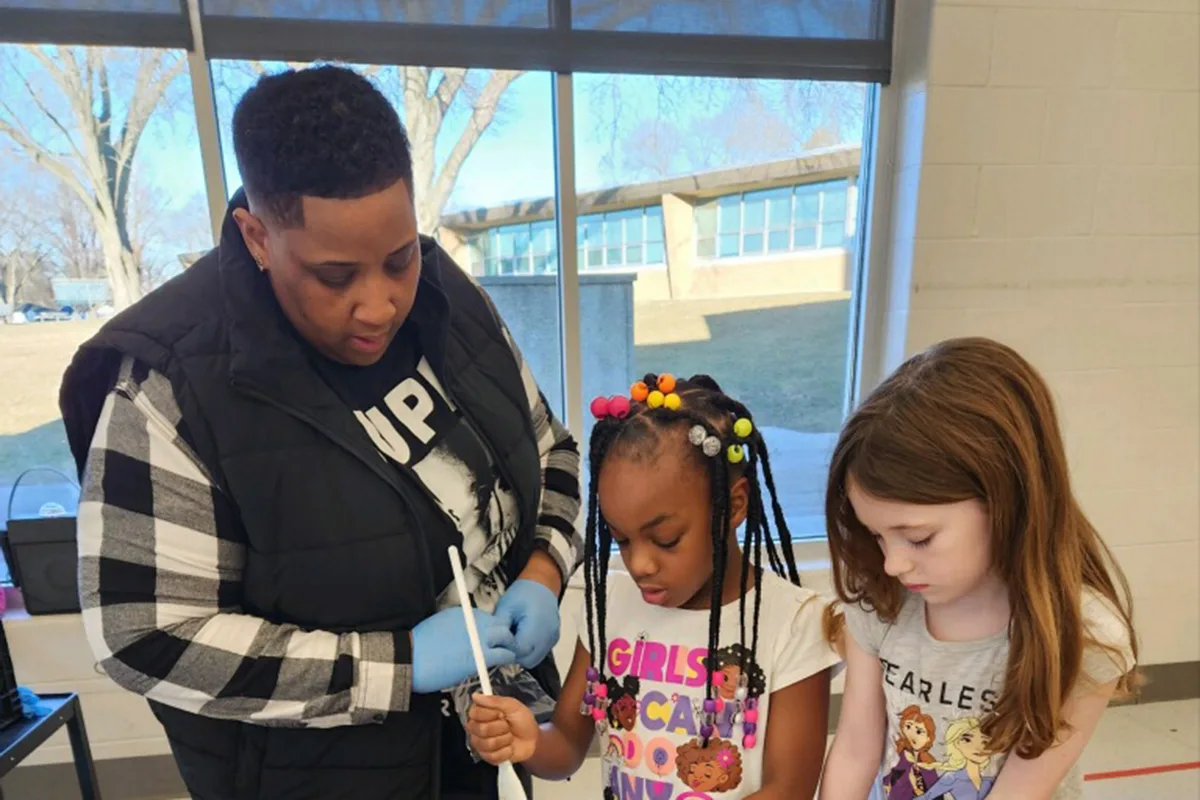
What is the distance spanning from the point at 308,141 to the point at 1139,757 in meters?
2.39

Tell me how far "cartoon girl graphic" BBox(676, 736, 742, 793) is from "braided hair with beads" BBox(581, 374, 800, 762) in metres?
0.01

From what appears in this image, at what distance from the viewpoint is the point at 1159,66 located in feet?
5.62

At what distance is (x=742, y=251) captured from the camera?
76.9 inches

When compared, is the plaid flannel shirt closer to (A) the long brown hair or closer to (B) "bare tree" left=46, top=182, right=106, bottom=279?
(A) the long brown hair

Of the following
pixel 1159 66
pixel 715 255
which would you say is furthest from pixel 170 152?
pixel 1159 66

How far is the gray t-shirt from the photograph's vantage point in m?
0.83

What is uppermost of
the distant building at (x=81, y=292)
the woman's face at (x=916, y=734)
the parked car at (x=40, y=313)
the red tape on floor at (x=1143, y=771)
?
the distant building at (x=81, y=292)

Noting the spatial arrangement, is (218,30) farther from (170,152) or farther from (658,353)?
(658,353)

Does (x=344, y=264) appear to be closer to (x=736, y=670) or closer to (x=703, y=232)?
(x=736, y=670)

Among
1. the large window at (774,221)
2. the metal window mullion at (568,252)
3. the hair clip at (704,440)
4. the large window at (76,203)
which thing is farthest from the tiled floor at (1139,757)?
the large window at (76,203)

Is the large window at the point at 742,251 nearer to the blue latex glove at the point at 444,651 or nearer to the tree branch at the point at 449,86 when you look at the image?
the tree branch at the point at 449,86

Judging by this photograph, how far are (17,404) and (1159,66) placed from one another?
282cm

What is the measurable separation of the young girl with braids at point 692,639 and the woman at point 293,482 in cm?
14

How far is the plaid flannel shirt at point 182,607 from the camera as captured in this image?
2.32ft
